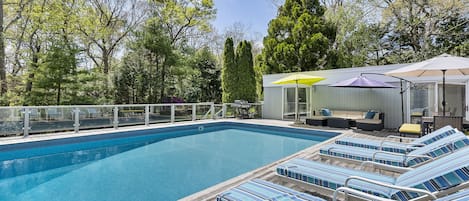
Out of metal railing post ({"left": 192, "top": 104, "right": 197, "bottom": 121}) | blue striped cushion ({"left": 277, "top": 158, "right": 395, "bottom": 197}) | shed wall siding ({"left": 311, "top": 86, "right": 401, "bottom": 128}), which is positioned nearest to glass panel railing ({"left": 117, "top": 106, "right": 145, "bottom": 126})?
metal railing post ({"left": 192, "top": 104, "right": 197, "bottom": 121})

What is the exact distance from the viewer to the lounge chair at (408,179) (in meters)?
2.21

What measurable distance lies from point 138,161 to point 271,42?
43.3 ft

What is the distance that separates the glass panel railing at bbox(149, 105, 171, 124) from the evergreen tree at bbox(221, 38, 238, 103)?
5318 mm

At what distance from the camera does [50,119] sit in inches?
315

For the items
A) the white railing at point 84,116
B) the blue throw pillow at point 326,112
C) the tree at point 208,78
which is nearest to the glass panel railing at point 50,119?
the white railing at point 84,116

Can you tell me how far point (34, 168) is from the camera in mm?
5711

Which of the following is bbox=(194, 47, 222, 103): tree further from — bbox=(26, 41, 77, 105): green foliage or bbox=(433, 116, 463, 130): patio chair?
bbox=(433, 116, 463, 130): patio chair

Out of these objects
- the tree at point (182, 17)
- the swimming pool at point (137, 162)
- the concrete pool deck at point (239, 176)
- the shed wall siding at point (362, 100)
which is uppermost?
the tree at point (182, 17)

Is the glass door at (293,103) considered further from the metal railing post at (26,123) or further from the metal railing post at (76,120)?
the metal railing post at (26,123)

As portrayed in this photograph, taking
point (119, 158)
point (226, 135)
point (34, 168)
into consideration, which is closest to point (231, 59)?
point (226, 135)

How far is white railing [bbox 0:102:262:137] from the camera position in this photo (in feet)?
24.4

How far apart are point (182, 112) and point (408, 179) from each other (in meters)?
9.75

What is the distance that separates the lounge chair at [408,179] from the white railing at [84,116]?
25.7 ft

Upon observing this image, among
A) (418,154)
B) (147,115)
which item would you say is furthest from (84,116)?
(418,154)
